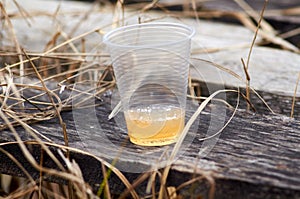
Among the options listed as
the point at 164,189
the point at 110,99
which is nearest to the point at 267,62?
the point at 110,99

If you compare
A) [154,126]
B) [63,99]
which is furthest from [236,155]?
[63,99]

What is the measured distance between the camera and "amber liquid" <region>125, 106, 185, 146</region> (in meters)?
1.27

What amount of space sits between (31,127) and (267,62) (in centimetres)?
85

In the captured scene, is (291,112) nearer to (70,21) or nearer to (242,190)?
(242,190)

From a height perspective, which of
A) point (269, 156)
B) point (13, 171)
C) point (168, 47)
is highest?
point (168, 47)

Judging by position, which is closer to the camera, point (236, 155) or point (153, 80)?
point (236, 155)

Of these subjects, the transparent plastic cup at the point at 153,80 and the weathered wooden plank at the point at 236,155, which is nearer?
the weathered wooden plank at the point at 236,155

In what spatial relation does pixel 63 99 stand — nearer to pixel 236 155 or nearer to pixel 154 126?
pixel 154 126

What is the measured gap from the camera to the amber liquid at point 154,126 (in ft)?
4.16

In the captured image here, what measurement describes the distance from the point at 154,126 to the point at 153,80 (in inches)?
4.7

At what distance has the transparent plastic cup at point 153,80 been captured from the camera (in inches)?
49.5

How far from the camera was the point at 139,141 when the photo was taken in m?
1.27

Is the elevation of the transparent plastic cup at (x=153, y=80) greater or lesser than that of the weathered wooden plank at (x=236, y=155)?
greater

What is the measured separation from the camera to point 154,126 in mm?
1285
